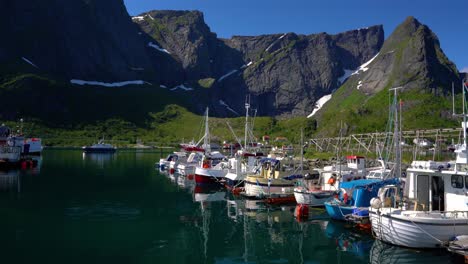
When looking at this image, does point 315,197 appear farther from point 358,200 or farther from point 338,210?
point 358,200

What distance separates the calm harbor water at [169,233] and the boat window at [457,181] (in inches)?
211

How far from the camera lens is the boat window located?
2889 cm

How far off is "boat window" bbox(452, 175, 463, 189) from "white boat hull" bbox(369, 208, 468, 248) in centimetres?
Answer: 234

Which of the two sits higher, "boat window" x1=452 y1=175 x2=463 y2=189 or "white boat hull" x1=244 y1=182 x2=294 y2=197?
"boat window" x1=452 y1=175 x2=463 y2=189

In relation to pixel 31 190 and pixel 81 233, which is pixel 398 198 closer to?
pixel 81 233

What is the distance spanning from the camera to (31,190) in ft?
181

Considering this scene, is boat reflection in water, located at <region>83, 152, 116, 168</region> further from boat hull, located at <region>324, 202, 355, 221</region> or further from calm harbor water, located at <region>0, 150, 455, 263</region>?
boat hull, located at <region>324, 202, 355, 221</region>

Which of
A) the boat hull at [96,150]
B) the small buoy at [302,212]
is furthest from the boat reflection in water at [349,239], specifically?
the boat hull at [96,150]

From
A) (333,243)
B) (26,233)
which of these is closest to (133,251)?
(26,233)

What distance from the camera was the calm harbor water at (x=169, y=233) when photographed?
87.3 feet

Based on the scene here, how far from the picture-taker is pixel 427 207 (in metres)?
30.6

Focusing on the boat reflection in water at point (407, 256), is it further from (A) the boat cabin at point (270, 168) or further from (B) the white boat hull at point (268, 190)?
(A) the boat cabin at point (270, 168)

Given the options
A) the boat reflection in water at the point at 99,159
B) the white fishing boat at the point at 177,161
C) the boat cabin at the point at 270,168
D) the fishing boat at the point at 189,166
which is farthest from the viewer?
the boat reflection in water at the point at 99,159

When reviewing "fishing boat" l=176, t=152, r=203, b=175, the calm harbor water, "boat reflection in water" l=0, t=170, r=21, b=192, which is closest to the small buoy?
the calm harbor water
